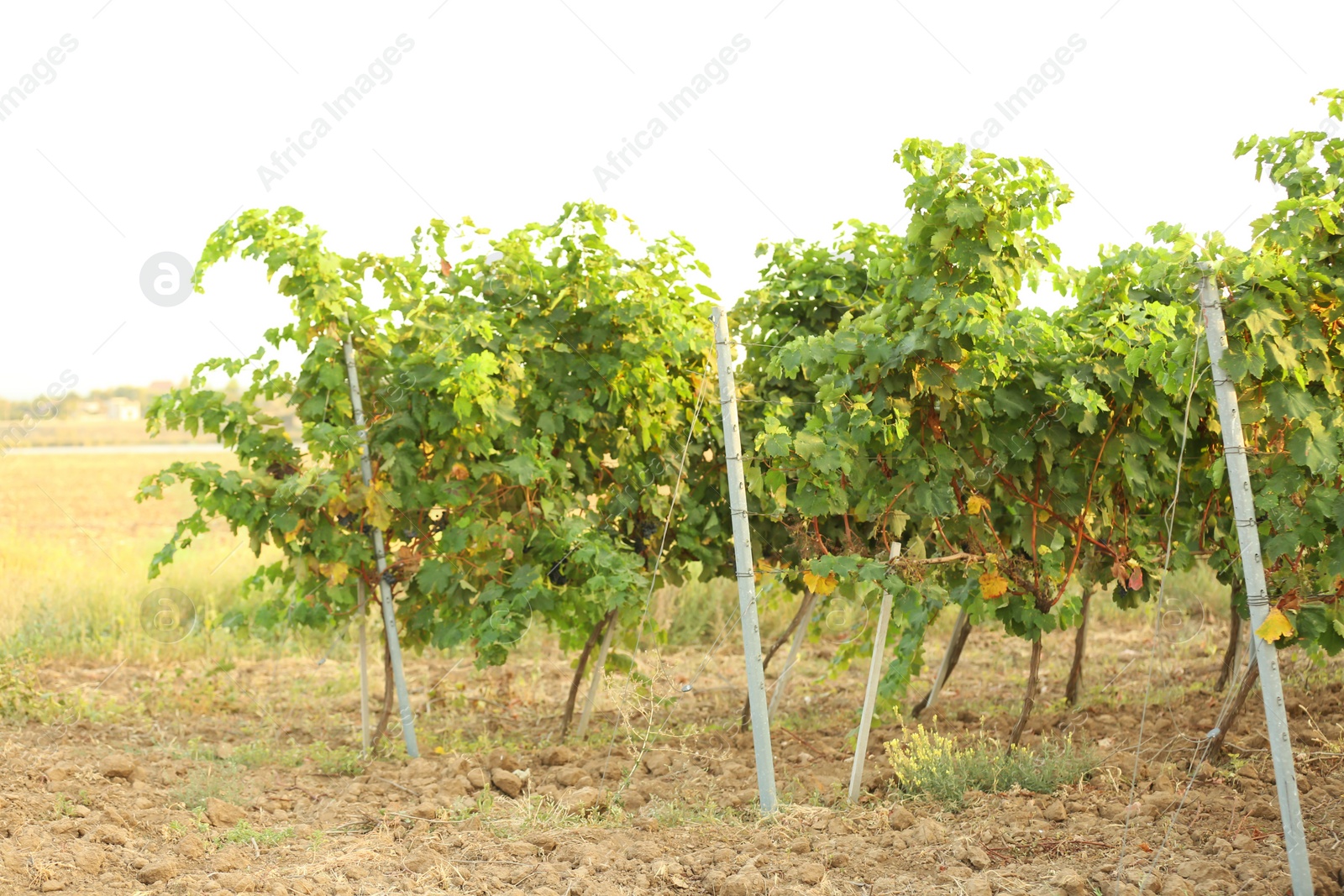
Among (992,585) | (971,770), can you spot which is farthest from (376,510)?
(971,770)

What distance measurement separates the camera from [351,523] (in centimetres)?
533


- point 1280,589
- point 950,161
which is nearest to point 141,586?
point 950,161

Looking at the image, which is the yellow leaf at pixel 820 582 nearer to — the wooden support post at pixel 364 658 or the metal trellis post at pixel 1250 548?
the metal trellis post at pixel 1250 548

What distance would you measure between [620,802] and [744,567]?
45.7 inches

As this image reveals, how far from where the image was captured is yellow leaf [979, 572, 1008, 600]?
14.3ft

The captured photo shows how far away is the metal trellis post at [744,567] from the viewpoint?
4.36 m

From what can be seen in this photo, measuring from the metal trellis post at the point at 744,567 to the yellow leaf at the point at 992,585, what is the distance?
0.92 meters

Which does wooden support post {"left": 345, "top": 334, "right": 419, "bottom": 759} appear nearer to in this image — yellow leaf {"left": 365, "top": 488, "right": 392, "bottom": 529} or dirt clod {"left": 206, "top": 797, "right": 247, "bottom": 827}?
yellow leaf {"left": 365, "top": 488, "right": 392, "bottom": 529}

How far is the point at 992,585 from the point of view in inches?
172

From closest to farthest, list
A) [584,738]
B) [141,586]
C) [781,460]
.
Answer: [781,460]
[584,738]
[141,586]

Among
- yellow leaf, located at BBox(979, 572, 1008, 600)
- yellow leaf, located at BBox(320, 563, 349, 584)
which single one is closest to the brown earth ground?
yellow leaf, located at BBox(979, 572, 1008, 600)

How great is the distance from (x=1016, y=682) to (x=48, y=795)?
536 centimetres

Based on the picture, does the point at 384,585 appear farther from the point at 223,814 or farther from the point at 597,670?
the point at 223,814

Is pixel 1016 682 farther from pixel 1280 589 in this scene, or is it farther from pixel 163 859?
pixel 163 859
